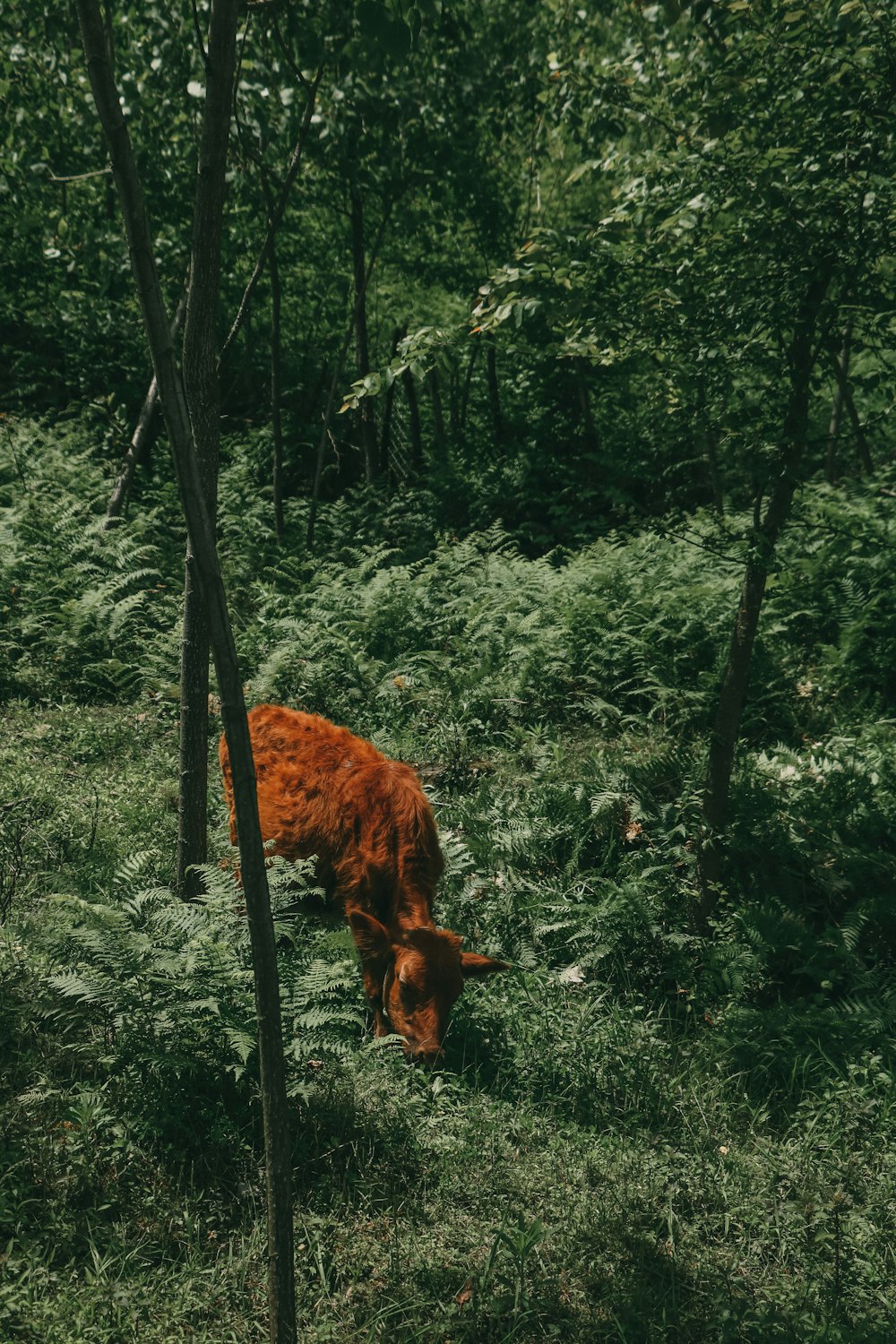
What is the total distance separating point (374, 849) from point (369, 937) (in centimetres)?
63

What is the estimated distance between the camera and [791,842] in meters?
5.84

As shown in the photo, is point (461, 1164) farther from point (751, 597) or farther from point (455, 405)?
point (455, 405)

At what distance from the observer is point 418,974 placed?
4352 millimetres

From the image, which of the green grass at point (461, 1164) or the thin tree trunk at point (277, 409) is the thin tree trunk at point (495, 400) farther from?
the green grass at point (461, 1164)

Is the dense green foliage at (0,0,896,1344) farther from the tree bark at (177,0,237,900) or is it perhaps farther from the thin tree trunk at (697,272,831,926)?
the tree bark at (177,0,237,900)

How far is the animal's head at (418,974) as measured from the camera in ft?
14.1

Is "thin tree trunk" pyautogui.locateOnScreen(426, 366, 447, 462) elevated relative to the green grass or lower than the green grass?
elevated

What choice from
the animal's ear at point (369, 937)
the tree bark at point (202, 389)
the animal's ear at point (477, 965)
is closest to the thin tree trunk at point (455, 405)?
the tree bark at point (202, 389)

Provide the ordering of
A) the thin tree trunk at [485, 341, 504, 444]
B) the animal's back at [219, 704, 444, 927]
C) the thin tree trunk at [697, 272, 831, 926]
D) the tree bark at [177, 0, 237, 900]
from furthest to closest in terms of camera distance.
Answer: the thin tree trunk at [485, 341, 504, 444], the animal's back at [219, 704, 444, 927], the thin tree trunk at [697, 272, 831, 926], the tree bark at [177, 0, 237, 900]

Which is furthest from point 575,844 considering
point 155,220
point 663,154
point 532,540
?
point 155,220

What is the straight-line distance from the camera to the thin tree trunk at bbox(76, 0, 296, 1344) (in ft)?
6.89

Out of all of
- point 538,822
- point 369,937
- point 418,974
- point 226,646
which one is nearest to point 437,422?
point 538,822

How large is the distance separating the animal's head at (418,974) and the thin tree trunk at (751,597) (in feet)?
5.76

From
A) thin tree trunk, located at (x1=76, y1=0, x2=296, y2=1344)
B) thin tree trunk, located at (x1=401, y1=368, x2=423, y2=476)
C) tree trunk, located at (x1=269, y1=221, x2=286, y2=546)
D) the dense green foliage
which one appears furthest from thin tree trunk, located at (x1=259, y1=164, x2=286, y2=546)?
thin tree trunk, located at (x1=76, y1=0, x2=296, y2=1344)
